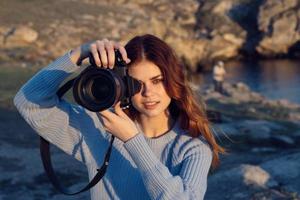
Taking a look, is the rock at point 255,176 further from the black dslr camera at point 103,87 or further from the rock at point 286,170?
the black dslr camera at point 103,87

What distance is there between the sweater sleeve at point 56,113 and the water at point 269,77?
28822mm

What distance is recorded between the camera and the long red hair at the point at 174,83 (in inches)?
136

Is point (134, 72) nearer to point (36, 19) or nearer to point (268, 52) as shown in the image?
point (36, 19)

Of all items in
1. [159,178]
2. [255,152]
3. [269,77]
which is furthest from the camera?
[269,77]

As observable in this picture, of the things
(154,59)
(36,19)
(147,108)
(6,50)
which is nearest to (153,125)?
(147,108)

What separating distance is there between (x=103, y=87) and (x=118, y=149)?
42cm

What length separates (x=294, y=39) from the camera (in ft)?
180

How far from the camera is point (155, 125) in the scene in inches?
142

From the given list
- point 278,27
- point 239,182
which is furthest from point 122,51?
point 278,27

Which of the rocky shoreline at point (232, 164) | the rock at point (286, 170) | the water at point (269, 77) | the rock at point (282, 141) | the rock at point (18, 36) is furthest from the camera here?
the water at point (269, 77)

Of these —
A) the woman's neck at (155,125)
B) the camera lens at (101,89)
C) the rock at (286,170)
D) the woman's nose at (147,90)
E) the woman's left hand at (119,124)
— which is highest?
the camera lens at (101,89)

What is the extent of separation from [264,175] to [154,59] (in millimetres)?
5851

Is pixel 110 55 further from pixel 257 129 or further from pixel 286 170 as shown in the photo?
pixel 257 129

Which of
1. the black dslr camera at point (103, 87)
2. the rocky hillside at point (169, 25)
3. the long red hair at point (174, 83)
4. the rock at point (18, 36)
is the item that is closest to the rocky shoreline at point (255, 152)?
the long red hair at point (174, 83)
